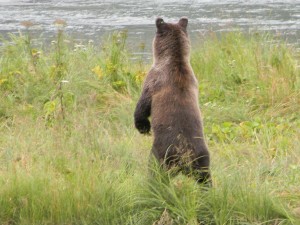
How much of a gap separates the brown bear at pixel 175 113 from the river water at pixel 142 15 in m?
7.58

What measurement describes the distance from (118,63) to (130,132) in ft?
7.25

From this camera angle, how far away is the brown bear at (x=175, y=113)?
490 cm

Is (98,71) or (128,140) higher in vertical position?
(98,71)

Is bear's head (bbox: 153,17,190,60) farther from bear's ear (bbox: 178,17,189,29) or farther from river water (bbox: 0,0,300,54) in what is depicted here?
river water (bbox: 0,0,300,54)

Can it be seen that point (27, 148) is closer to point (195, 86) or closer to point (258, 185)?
point (195, 86)

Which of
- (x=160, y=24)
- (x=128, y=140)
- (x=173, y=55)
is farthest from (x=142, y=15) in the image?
(x=173, y=55)

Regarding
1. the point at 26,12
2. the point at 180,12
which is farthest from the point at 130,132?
the point at 26,12

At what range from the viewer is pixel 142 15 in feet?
58.7

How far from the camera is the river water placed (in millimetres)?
14919

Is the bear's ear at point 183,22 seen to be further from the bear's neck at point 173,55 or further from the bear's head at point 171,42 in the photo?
the bear's neck at point 173,55

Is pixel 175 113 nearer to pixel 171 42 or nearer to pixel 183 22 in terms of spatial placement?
pixel 171 42

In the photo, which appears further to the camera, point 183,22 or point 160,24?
point 183,22

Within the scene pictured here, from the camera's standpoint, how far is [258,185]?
4906mm

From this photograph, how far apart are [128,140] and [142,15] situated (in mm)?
11734
